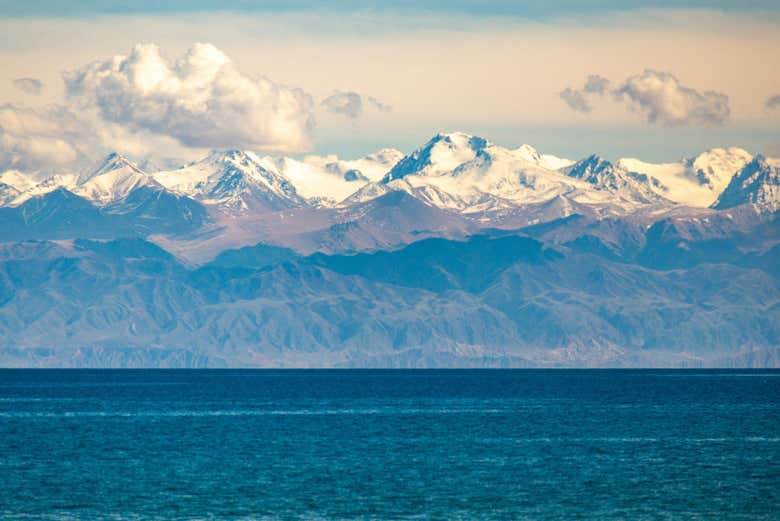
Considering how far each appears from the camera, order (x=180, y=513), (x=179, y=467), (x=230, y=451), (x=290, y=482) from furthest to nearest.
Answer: (x=230, y=451)
(x=179, y=467)
(x=290, y=482)
(x=180, y=513)

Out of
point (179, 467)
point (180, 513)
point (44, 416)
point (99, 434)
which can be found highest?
point (180, 513)

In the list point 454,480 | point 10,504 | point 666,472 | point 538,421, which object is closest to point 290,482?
point 454,480

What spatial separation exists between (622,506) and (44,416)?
11888cm

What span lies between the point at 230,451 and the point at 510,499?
140 feet

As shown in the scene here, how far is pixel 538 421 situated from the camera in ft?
604

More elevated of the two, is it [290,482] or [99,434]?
[290,482]

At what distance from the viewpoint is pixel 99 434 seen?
158 metres

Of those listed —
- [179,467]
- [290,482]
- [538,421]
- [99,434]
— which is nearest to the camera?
[290,482]

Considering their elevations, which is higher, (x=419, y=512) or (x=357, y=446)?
(x=419, y=512)

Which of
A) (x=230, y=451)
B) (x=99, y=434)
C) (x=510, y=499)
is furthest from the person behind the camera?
(x=99, y=434)

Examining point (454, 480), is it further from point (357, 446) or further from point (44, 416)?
point (44, 416)

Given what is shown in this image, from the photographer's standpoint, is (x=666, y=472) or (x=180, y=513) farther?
(x=666, y=472)

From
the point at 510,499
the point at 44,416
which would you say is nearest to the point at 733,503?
the point at 510,499

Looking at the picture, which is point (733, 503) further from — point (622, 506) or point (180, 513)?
point (180, 513)
